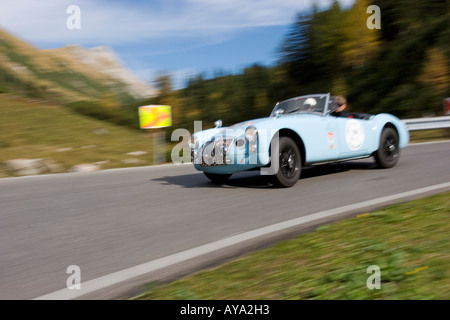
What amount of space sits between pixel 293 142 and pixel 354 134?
4.73 ft

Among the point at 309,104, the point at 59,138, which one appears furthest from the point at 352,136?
the point at 59,138

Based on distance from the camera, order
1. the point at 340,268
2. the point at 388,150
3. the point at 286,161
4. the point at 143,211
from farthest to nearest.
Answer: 1. the point at 388,150
2. the point at 286,161
3. the point at 143,211
4. the point at 340,268

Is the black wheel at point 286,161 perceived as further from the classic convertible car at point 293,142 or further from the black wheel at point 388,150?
the black wheel at point 388,150

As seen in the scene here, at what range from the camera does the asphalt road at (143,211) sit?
3.94m

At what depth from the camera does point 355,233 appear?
4.24 m

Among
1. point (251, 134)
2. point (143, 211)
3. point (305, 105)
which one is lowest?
point (143, 211)

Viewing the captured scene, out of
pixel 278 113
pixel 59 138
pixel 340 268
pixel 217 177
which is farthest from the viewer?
pixel 59 138

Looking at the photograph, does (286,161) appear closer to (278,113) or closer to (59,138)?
(278,113)

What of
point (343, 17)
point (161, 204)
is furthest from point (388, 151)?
point (343, 17)

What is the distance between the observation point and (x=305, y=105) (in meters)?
8.13

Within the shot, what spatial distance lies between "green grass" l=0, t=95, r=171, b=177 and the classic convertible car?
5631 millimetres

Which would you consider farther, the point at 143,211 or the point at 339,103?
the point at 339,103

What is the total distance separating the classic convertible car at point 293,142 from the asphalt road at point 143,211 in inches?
12.2

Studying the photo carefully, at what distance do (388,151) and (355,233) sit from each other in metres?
4.78
